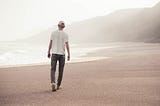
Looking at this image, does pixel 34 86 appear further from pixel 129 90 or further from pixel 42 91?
pixel 129 90

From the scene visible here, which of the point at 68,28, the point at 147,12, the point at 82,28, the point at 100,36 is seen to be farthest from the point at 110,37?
the point at 68,28

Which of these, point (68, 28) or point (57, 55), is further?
point (68, 28)

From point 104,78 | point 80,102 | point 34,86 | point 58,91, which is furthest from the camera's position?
point 104,78

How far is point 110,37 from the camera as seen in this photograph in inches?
4902

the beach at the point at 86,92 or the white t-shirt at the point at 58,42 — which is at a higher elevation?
the white t-shirt at the point at 58,42

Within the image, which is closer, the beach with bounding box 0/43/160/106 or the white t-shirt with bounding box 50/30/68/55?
the beach with bounding box 0/43/160/106

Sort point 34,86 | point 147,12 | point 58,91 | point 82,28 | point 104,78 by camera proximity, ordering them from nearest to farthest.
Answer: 1. point 58,91
2. point 34,86
3. point 104,78
4. point 147,12
5. point 82,28

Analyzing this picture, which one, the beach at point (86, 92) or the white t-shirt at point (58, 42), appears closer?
the beach at point (86, 92)

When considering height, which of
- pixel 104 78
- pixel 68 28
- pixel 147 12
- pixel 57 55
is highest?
pixel 57 55

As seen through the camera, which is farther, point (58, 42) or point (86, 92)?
point (58, 42)

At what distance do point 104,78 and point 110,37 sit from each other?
112 meters

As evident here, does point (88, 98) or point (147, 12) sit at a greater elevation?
point (88, 98)

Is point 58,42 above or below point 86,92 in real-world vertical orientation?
above

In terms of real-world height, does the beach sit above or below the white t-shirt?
below
